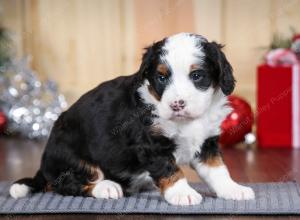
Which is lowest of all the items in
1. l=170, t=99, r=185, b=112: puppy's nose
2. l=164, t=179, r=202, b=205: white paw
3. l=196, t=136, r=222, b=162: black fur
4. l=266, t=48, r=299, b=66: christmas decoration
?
l=164, t=179, r=202, b=205: white paw

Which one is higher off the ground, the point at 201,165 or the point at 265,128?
the point at 201,165

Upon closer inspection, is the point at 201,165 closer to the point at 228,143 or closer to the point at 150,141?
the point at 150,141

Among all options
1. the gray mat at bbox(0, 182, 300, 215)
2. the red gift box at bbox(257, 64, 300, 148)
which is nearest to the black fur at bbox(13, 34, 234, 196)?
the gray mat at bbox(0, 182, 300, 215)

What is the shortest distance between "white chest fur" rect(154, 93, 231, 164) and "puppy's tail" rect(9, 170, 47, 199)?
70 centimetres

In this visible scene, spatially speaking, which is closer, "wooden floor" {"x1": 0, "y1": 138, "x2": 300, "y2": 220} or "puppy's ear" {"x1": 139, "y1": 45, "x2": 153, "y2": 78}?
"puppy's ear" {"x1": 139, "y1": 45, "x2": 153, "y2": 78}

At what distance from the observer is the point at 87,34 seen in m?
5.73

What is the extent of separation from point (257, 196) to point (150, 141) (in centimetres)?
54

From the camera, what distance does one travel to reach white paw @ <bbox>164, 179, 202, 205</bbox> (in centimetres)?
258

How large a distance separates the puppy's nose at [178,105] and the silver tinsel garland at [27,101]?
290 cm

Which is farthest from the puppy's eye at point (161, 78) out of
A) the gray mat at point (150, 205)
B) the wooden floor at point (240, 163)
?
the wooden floor at point (240, 163)

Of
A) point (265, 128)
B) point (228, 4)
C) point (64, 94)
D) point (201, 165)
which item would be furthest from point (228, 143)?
point (201, 165)

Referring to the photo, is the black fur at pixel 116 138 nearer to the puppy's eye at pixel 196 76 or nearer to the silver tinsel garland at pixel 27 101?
the puppy's eye at pixel 196 76

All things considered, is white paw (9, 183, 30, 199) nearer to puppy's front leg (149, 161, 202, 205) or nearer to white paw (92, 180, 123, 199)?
white paw (92, 180, 123, 199)

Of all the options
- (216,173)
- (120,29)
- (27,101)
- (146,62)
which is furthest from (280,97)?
(146,62)
